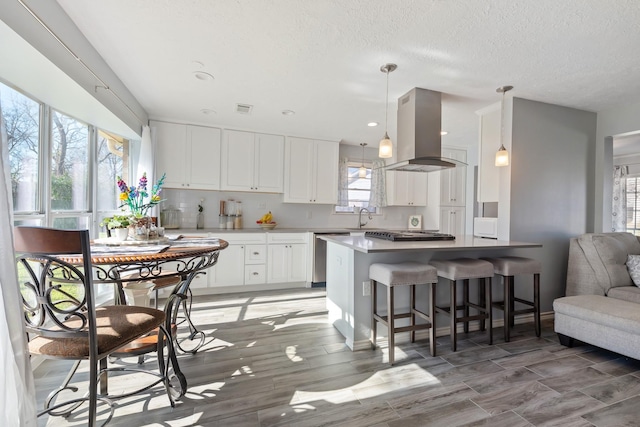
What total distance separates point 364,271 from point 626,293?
94.8 inches

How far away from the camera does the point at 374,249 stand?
2105 mm

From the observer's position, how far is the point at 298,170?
4.68 m

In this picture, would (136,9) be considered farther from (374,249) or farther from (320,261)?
(320,261)

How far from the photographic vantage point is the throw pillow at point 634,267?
9.06 ft

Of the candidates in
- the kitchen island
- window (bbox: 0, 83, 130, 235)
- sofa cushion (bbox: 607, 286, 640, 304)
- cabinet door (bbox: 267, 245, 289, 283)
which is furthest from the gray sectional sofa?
window (bbox: 0, 83, 130, 235)

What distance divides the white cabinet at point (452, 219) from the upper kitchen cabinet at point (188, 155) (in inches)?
156

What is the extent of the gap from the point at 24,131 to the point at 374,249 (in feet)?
9.10

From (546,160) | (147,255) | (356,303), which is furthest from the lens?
(546,160)

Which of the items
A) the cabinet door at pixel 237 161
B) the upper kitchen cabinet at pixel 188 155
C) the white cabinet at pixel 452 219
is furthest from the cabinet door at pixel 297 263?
the white cabinet at pixel 452 219

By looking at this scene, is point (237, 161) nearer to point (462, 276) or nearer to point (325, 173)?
point (325, 173)

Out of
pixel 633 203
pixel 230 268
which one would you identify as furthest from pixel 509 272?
pixel 633 203

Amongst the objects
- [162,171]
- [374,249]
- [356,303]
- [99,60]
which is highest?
[99,60]

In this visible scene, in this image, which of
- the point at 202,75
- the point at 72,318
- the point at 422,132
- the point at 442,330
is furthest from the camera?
the point at 422,132

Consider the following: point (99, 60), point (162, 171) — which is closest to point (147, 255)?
point (99, 60)
